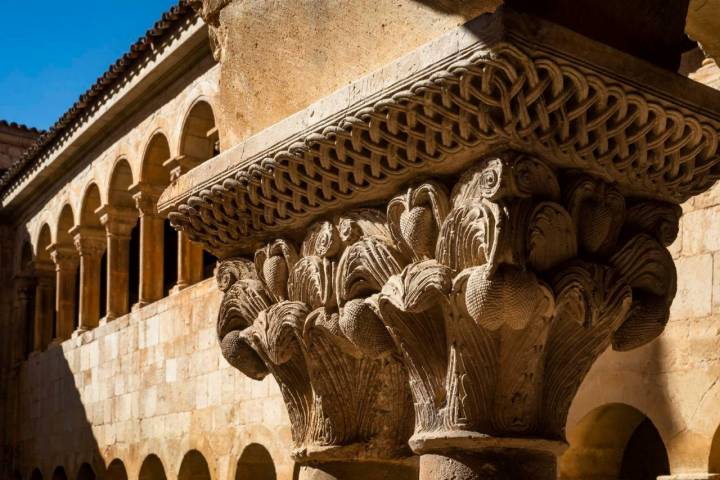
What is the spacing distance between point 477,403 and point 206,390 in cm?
939

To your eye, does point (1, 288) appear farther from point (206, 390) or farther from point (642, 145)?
point (642, 145)

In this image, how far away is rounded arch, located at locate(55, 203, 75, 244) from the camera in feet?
54.7

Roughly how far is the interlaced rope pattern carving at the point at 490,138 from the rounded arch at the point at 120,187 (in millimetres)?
12270

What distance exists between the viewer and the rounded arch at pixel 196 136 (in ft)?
40.9

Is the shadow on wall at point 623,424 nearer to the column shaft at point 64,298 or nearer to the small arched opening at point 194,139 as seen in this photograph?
the small arched opening at point 194,139

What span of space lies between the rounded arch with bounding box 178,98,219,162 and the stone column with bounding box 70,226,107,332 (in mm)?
3940

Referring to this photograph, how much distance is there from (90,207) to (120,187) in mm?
1171

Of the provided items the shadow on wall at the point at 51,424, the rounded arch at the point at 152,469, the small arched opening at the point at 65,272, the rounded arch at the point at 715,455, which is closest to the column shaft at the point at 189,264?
the rounded arch at the point at 152,469

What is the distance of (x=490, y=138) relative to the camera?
7.19 ft

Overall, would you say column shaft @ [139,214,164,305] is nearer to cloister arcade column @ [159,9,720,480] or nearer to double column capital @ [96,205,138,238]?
double column capital @ [96,205,138,238]

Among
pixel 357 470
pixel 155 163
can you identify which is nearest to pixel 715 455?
pixel 357 470

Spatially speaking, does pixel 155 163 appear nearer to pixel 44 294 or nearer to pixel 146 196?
pixel 146 196

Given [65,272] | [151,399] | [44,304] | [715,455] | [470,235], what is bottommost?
[715,455]

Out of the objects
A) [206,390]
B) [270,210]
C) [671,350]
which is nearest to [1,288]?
[206,390]
